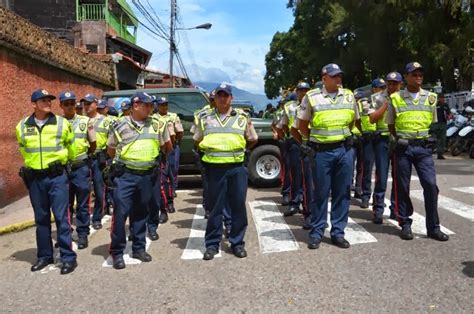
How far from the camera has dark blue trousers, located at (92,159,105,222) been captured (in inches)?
294

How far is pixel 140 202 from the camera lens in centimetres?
563

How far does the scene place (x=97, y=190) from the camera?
745 cm

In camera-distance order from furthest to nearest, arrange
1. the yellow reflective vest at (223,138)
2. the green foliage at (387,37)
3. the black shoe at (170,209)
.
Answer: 1. the green foliage at (387,37)
2. the black shoe at (170,209)
3. the yellow reflective vest at (223,138)

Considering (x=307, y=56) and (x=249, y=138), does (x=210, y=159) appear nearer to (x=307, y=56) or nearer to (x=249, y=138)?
(x=249, y=138)

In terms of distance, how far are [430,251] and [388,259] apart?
55 cm

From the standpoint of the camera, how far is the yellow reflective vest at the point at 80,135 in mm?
6590

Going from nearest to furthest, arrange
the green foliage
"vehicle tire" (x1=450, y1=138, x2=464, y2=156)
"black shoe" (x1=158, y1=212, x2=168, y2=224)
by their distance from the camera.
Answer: "black shoe" (x1=158, y1=212, x2=168, y2=224), "vehicle tire" (x1=450, y1=138, x2=464, y2=156), the green foliage

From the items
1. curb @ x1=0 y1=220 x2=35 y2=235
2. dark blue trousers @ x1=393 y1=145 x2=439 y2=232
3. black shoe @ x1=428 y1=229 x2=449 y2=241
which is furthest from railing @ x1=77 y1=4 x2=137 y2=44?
black shoe @ x1=428 y1=229 x2=449 y2=241

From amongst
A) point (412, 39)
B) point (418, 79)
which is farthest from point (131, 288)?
point (412, 39)

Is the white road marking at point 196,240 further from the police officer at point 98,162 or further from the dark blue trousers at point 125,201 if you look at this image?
the police officer at point 98,162

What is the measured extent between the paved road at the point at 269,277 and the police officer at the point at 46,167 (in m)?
0.42

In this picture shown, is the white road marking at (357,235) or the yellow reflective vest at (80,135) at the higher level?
the yellow reflective vest at (80,135)

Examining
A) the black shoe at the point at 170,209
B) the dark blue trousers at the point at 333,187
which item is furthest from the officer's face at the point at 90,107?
the dark blue trousers at the point at 333,187

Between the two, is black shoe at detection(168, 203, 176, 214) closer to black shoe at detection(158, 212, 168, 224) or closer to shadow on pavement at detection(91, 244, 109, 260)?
black shoe at detection(158, 212, 168, 224)
